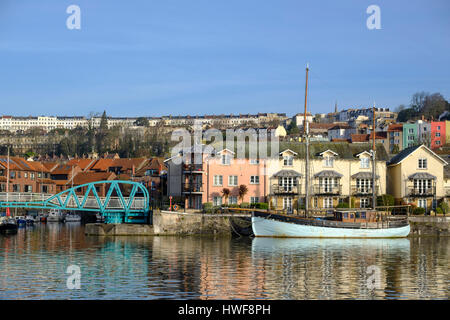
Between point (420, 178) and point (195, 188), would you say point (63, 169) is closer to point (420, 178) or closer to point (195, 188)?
point (195, 188)

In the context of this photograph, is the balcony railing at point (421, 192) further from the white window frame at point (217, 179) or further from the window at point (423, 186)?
the white window frame at point (217, 179)

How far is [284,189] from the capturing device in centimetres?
7369

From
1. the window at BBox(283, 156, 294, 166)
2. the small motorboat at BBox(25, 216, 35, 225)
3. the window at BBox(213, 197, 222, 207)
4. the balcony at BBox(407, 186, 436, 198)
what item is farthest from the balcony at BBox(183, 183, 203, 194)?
the small motorboat at BBox(25, 216, 35, 225)

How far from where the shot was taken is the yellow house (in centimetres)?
7444

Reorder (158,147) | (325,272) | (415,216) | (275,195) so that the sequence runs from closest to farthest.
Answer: (325,272) < (415,216) < (275,195) < (158,147)

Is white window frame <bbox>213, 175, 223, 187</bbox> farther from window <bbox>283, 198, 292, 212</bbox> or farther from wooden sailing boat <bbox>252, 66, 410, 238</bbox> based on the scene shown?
wooden sailing boat <bbox>252, 66, 410, 238</bbox>

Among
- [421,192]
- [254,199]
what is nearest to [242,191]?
[254,199]

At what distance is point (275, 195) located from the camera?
7338 cm

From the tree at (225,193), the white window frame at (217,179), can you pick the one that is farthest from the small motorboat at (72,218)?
the tree at (225,193)

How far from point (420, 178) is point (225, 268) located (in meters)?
40.0

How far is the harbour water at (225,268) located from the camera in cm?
3272
